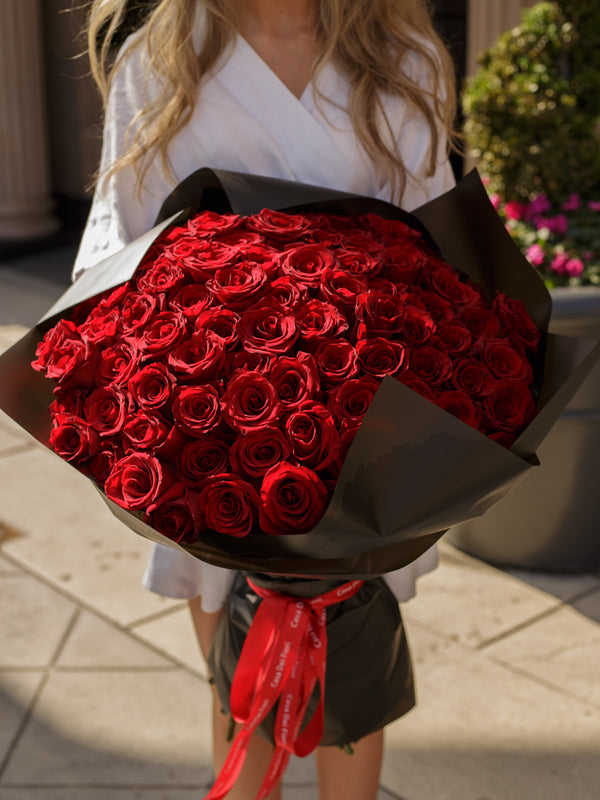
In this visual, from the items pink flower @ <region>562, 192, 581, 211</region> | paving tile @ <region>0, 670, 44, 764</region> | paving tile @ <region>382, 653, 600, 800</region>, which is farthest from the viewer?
pink flower @ <region>562, 192, 581, 211</region>

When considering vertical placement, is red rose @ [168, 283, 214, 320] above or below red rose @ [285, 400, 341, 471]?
above

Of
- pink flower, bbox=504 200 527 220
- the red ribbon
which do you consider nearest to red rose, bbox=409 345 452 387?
the red ribbon

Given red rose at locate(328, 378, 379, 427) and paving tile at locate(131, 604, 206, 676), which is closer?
red rose at locate(328, 378, 379, 427)

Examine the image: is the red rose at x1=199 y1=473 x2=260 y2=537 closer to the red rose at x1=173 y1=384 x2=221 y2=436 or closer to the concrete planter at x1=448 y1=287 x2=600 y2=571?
the red rose at x1=173 y1=384 x2=221 y2=436

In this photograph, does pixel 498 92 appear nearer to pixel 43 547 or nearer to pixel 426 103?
pixel 426 103

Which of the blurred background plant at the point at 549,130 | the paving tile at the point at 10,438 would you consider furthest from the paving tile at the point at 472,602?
the paving tile at the point at 10,438

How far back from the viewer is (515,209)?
12.5 feet

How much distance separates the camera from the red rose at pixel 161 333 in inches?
53.1

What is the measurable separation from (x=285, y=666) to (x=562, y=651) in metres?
1.66

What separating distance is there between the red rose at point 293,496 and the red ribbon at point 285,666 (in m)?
0.51

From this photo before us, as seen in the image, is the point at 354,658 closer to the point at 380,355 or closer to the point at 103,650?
the point at 380,355

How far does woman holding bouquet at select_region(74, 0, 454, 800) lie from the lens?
1818 mm

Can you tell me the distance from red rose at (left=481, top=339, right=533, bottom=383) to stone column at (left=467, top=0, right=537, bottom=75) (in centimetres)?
359

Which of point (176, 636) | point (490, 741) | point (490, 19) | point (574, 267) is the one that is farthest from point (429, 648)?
point (490, 19)
